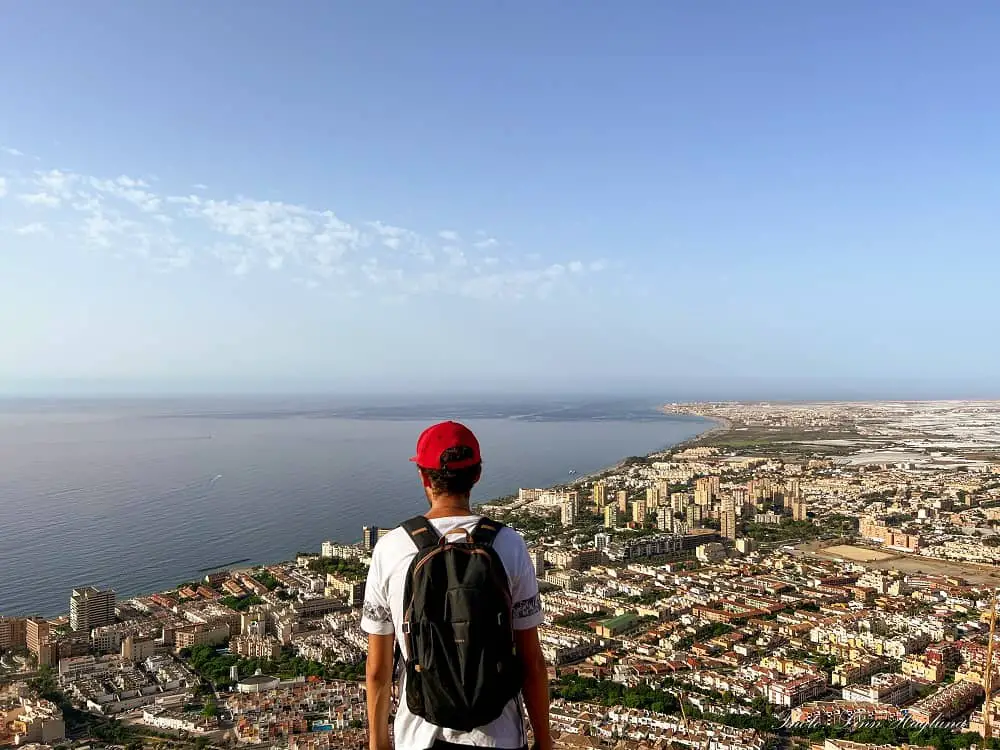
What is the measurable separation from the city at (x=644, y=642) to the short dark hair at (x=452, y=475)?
3.87ft

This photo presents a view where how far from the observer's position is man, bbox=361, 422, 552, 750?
1.75 feet

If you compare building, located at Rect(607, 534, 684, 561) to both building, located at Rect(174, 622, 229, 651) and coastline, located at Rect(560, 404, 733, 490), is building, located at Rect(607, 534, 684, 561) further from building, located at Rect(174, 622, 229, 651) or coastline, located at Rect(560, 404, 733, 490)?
building, located at Rect(174, 622, 229, 651)

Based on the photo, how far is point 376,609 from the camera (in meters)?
0.56

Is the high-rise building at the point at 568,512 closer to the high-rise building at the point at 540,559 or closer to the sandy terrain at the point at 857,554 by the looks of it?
the high-rise building at the point at 540,559

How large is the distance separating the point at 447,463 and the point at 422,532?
0.20ft

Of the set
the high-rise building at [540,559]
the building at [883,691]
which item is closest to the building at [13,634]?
the high-rise building at [540,559]

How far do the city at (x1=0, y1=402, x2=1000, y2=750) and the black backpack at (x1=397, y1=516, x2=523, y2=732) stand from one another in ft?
3.79

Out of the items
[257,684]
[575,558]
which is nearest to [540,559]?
[575,558]

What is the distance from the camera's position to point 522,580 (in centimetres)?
54

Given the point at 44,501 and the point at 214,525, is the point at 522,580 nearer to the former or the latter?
the point at 214,525

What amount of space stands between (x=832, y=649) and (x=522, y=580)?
630cm

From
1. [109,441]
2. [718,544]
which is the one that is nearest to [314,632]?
[718,544]

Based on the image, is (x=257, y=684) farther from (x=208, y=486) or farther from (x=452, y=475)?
(x=208, y=486)

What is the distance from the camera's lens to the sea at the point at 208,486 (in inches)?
342
